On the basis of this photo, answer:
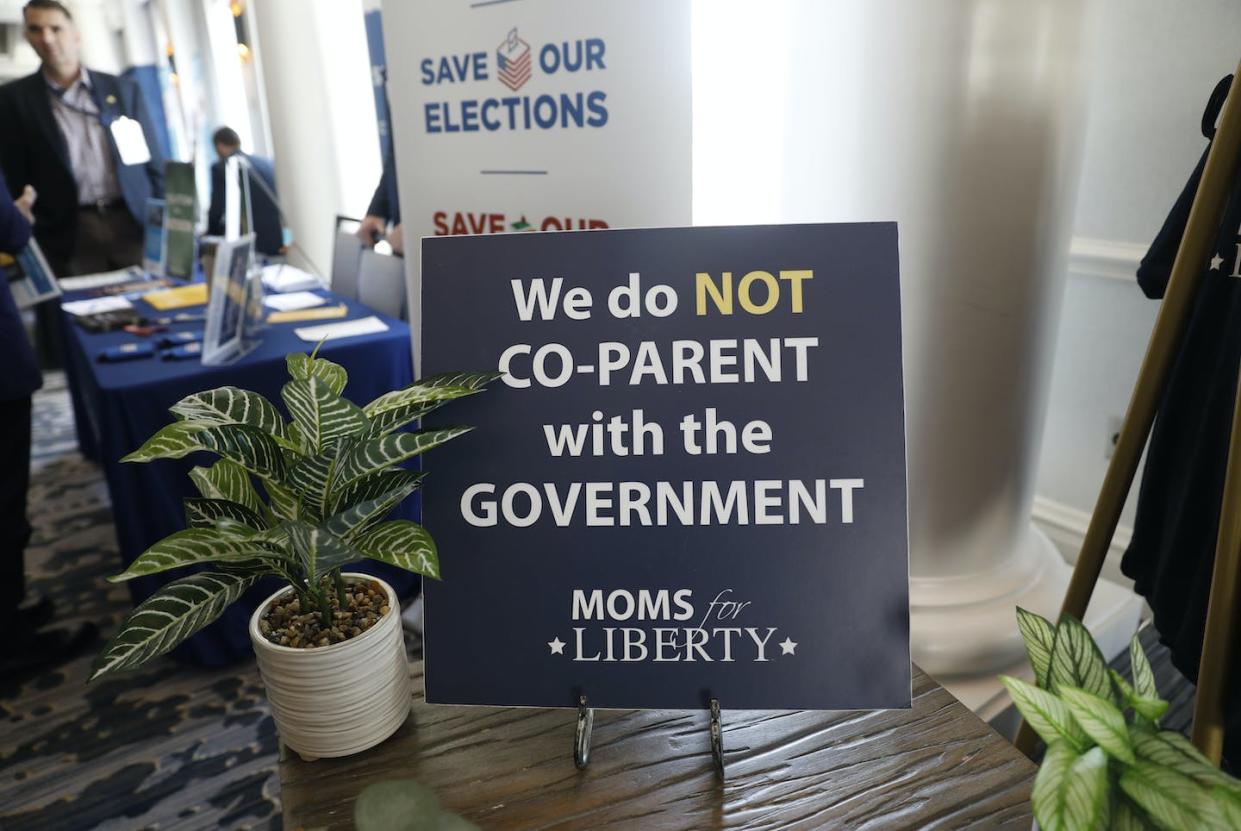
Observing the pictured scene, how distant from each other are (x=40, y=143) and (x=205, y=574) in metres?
Result: 4.60

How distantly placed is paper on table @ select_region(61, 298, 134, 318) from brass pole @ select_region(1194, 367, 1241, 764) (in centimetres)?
316

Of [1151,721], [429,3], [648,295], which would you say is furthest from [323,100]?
[1151,721]

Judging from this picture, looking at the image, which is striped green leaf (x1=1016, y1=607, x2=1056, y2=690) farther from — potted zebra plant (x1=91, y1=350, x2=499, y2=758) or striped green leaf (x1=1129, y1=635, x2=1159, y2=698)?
potted zebra plant (x1=91, y1=350, x2=499, y2=758)

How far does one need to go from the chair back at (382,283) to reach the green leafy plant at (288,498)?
2.05 meters

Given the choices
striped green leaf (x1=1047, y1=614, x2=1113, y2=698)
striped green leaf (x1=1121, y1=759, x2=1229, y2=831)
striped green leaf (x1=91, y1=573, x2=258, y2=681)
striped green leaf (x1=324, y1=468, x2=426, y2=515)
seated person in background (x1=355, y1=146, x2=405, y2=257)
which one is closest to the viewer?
striped green leaf (x1=1121, y1=759, x2=1229, y2=831)

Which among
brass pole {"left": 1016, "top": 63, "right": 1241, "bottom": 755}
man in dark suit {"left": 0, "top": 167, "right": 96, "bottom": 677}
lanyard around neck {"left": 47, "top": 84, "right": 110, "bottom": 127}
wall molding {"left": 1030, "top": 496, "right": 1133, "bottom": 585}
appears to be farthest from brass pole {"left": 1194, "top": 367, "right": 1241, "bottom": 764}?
lanyard around neck {"left": 47, "top": 84, "right": 110, "bottom": 127}

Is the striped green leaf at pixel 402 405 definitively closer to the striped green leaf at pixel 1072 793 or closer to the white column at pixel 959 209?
the striped green leaf at pixel 1072 793

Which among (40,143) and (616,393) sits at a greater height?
(40,143)

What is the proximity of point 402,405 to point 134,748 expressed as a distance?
1709 mm

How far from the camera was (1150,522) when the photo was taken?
138cm

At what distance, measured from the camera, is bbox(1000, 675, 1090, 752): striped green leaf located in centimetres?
46

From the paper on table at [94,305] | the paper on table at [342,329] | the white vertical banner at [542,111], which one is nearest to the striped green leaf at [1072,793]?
the white vertical banner at [542,111]

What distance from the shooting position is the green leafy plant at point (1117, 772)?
1.37ft

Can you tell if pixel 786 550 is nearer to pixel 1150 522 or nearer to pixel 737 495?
pixel 737 495
